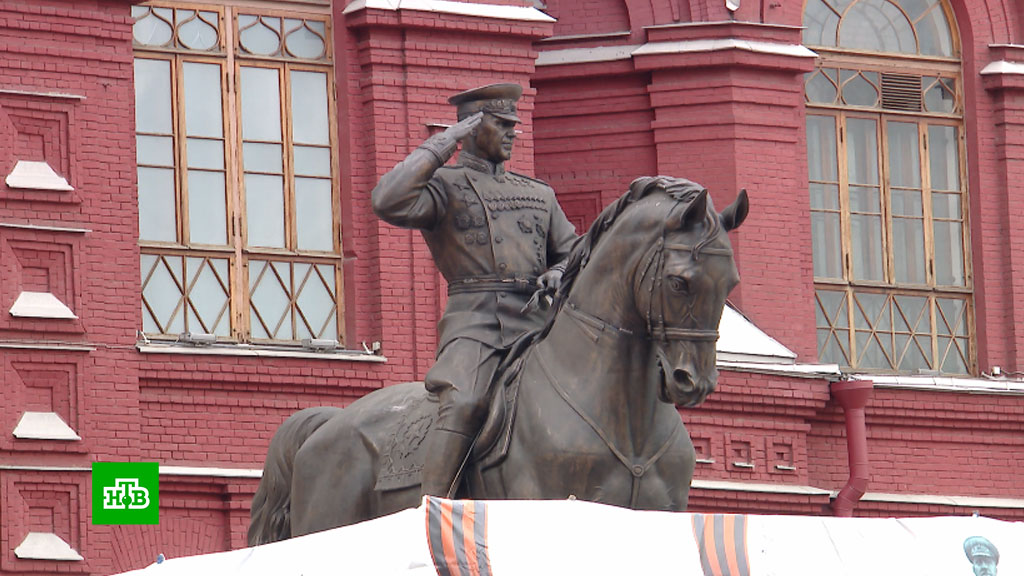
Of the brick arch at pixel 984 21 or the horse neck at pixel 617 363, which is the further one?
the brick arch at pixel 984 21

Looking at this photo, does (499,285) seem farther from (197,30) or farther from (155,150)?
(197,30)

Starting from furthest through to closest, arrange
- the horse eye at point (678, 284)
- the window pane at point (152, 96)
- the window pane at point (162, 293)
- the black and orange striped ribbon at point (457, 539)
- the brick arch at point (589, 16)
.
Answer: the brick arch at point (589, 16)
the window pane at point (152, 96)
the window pane at point (162, 293)
the horse eye at point (678, 284)
the black and orange striped ribbon at point (457, 539)

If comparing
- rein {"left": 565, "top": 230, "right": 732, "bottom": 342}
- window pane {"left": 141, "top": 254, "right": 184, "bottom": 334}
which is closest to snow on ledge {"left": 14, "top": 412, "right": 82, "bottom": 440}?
window pane {"left": 141, "top": 254, "right": 184, "bottom": 334}

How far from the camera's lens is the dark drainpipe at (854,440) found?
23844mm

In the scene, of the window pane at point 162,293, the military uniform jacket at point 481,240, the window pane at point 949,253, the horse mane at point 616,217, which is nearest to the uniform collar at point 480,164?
the military uniform jacket at point 481,240

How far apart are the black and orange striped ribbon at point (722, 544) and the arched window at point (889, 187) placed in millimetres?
14259

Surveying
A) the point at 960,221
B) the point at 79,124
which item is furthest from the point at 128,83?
the point at 960,221

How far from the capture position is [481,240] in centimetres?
1353

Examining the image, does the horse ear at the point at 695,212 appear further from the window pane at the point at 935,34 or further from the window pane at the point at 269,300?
the window pane at the point at 935,34

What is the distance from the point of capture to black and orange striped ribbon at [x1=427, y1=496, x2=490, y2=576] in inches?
404

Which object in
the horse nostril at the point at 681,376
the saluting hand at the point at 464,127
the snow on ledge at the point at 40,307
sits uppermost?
the saluting hand at the point at 464,127

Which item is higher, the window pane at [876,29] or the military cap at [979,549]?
the window pane at [876,29]

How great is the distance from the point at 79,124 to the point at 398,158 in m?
2.72

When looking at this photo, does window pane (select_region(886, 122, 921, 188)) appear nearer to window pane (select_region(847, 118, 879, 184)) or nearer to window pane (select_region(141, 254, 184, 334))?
window pane (select_region(847, 118, 879, 184))
